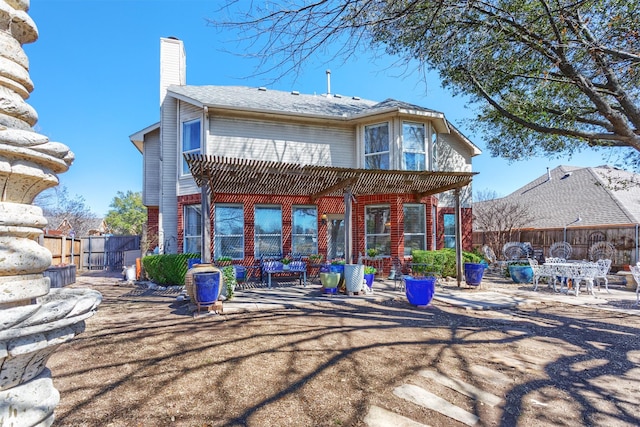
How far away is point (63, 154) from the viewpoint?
4.78ft

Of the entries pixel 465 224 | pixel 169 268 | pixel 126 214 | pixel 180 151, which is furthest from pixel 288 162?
pixel 126 214

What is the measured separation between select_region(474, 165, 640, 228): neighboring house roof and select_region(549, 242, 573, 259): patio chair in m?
1.31

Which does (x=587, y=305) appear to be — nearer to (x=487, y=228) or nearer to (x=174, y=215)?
(x=487, y=228)

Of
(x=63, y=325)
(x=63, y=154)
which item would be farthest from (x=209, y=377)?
(x=63, y=154)

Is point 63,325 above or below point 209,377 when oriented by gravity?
above

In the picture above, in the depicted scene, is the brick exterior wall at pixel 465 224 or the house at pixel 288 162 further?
the brick exterior wall at pixel 465 224

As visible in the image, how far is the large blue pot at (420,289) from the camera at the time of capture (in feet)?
23.1

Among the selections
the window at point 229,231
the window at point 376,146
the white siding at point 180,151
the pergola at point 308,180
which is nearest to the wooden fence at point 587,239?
the pergola at point 308,180

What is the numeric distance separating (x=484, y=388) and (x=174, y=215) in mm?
11563

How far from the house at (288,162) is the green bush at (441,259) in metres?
0.76

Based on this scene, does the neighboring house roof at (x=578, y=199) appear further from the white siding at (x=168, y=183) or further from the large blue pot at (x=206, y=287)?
the white siding at (x=168, y=183)

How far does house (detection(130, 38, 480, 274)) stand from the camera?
442 inches

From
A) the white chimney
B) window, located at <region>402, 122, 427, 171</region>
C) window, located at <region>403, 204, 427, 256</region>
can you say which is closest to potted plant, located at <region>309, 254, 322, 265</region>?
window, located at <region>403, 204, 427, 256</region>

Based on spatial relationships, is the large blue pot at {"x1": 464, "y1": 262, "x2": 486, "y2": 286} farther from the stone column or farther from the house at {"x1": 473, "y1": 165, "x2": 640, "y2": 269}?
the stone column
